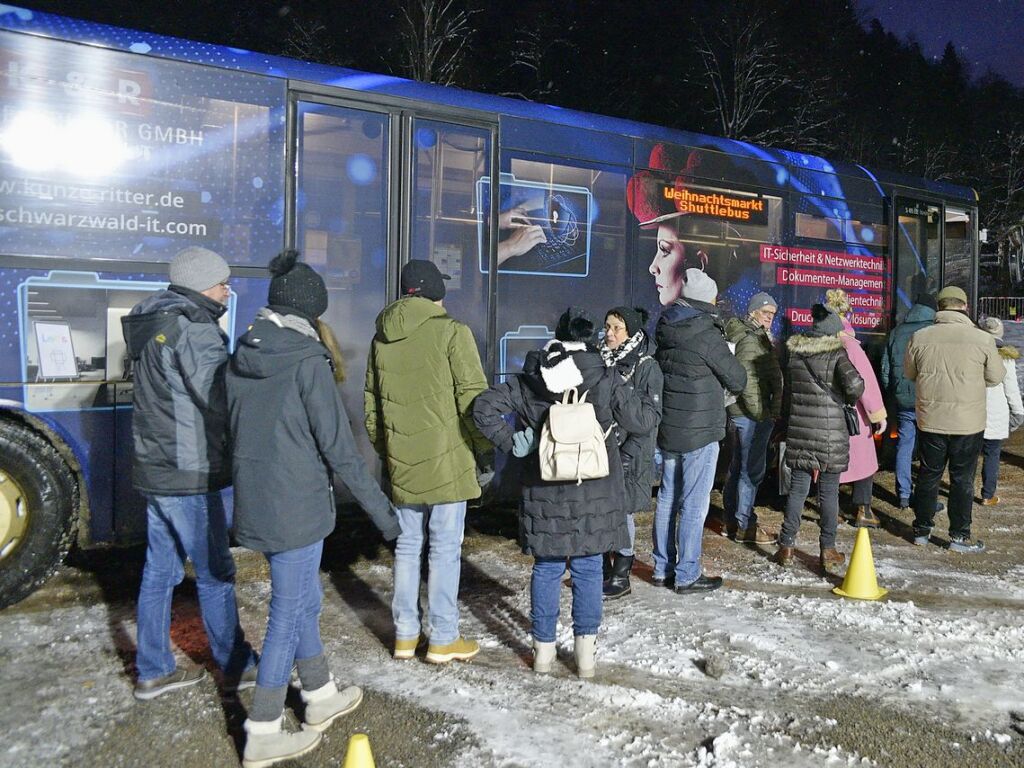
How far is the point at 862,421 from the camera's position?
7102 mm

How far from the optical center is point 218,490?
3.99m

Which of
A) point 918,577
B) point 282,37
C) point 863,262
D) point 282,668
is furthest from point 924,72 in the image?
point 282,668

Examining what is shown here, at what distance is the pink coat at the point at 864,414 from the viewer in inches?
263

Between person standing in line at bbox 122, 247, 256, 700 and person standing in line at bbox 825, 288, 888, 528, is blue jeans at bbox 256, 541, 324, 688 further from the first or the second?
person standing in line at bbox 825, 288, 888, 528

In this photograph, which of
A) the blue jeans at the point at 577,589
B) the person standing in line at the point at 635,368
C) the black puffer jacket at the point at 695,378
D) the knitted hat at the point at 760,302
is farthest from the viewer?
the knitted hat at the point at 760,302

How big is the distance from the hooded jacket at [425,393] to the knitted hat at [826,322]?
289 centimetres

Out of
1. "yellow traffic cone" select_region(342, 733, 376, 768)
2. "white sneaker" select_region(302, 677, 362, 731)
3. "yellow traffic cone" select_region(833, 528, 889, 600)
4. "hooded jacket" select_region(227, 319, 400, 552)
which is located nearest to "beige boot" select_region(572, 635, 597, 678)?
"white sneaker" select_region(302, 677, 362, 731)

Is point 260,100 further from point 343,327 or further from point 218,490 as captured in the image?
point 218,490

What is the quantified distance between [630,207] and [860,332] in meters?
3.24

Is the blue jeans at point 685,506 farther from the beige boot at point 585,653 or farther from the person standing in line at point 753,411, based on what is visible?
the beige boot at point 585,653

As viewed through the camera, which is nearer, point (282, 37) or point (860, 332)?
point (860, 332)

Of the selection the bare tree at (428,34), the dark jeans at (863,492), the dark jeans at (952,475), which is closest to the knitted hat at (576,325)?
the dark jeans at (952,475)

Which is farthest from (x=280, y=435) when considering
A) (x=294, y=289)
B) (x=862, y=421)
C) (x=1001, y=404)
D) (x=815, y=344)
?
(x=1001, y=404)

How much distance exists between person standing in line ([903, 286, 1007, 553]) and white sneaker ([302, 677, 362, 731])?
500cm
